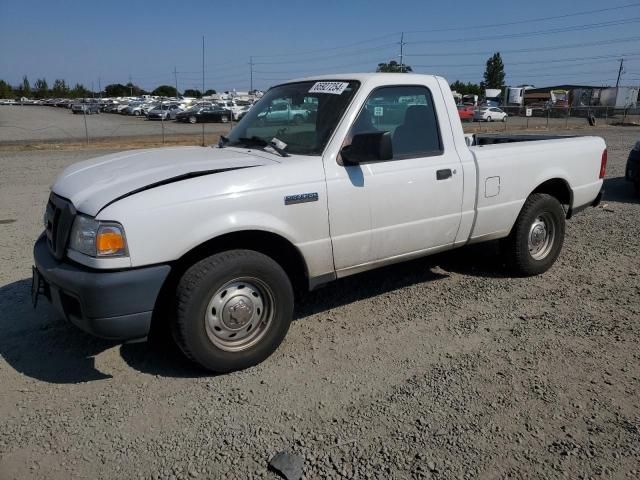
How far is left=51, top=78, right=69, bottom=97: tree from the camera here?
397 feet

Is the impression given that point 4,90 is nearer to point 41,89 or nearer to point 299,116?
point 41,89

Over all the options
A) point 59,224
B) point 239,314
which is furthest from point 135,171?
point 239,314

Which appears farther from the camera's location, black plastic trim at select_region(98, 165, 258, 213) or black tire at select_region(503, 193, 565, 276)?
black tire at select_region(503, 193, 565, 276)

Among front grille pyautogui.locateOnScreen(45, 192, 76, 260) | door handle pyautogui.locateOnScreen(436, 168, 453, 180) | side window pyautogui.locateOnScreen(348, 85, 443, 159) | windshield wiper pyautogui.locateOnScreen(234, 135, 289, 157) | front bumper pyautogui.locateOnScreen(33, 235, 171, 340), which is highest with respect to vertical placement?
side window pyautogui.locateOnScreen(348, 85, 443, 159)

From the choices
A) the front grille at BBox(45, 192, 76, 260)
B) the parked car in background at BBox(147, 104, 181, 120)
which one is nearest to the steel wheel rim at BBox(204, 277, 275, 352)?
the front grille at BBox(45, 192, 76, 260)

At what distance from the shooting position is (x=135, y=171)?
11.7 ft

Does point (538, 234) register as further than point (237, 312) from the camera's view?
Yes

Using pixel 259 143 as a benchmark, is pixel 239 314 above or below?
below

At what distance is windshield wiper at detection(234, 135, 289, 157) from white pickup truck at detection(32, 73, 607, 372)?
16 millimetres

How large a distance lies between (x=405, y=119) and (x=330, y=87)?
65 centimetres

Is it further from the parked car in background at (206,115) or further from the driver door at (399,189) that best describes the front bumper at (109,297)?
the parked car in background at (206,115)

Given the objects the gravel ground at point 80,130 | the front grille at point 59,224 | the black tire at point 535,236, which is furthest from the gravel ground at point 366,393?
the gravel ground at point 80,130

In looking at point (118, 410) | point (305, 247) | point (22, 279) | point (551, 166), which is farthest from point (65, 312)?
point (551, 166)

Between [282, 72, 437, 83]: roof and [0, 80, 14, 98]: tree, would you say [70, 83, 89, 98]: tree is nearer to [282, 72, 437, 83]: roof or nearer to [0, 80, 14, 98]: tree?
[0, 80, 14, 98]: tree
